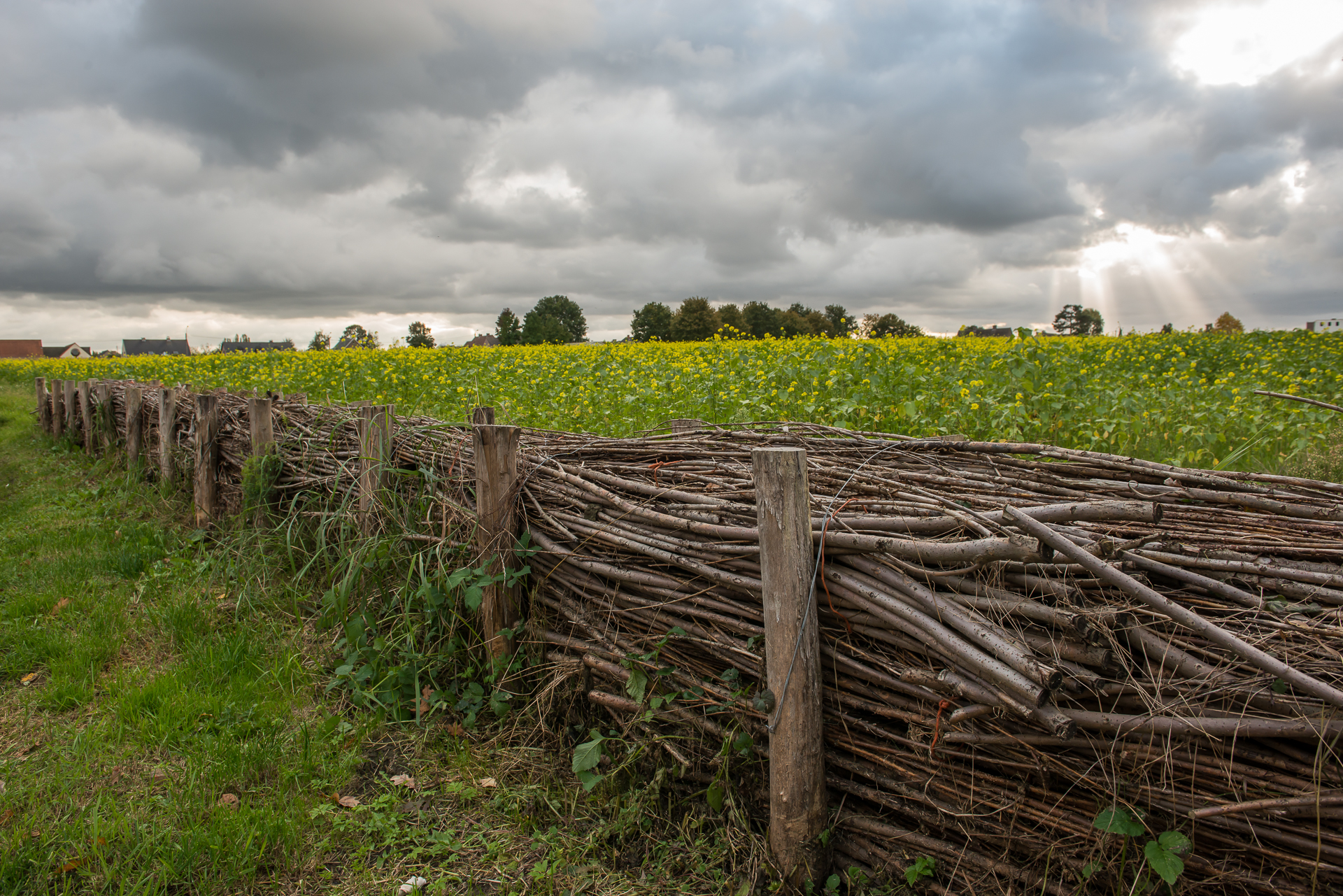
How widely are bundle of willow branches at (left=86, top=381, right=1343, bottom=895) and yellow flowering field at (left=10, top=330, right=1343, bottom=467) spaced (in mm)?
2581

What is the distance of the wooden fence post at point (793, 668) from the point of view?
225 cm

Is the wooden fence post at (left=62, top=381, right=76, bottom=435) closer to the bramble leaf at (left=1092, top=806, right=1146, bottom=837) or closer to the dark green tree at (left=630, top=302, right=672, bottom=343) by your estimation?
the bramble leaf at (left=1092, top=806, right=1146, bottom=837)

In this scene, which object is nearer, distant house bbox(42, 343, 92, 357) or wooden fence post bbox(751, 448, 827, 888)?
wooden fence post bbox(751, 448, 827, 888)

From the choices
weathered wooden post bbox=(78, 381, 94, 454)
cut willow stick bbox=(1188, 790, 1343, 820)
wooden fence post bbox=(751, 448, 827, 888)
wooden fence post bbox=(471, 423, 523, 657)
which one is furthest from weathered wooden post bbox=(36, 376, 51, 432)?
cut willow stick bbox=(1188, 790, 1343, 820)

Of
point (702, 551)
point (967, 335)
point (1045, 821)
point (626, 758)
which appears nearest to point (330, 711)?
point (626, 758)

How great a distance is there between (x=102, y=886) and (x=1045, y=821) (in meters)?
3.02

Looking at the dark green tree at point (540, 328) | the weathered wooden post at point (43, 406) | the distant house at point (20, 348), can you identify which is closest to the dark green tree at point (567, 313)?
the dark green tree at point (540, 328)

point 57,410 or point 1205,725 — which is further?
point 57,410

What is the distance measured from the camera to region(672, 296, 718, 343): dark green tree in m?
62.9

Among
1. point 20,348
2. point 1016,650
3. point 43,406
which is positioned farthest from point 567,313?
point 1016,650

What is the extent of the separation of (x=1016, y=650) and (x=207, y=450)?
6413mm

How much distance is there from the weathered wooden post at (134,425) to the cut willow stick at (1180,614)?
30.2 feet

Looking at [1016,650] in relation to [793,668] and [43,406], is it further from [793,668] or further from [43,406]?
[43,406]

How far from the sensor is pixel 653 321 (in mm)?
66688
